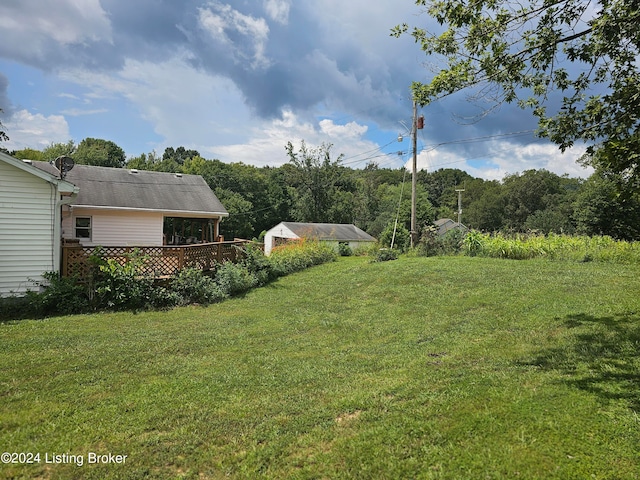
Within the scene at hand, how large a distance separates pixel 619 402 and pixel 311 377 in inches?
123

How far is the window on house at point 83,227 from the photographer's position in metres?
15.4

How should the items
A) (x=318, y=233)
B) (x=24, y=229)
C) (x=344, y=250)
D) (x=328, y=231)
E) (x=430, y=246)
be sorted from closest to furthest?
(x=24, y=229) < (x=430, y=246) < (x=344, y=250) < (x=318, y=233) < (x=328, y=231)

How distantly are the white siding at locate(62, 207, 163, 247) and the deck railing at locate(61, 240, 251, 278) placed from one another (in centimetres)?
570

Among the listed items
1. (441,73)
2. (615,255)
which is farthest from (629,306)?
(615,255)

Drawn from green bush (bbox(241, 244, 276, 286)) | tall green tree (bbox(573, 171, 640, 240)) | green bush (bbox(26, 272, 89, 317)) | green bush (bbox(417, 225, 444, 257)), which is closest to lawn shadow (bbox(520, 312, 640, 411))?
green bush (bbox(26, 272, 89, 317))

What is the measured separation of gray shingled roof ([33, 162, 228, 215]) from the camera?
631 inches

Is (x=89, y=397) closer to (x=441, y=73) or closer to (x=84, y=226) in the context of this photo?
(x=441, y=73)

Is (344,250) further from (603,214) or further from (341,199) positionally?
(603,214)

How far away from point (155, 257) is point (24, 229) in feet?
9.78

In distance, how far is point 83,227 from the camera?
15.4 metres

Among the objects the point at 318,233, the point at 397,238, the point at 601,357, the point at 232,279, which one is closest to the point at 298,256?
the point at 232,279

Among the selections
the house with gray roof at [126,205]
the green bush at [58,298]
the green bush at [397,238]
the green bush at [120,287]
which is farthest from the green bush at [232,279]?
the green bush at [397,238]

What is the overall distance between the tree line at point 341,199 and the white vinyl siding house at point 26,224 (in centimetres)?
2752

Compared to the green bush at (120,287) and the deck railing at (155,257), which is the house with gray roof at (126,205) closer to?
the deck railing at (155,257)
